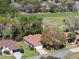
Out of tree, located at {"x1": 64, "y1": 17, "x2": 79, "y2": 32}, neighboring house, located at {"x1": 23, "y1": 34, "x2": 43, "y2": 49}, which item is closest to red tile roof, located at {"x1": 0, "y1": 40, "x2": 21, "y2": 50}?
neighboring house, located at {"x1": 23, "y1": 34, "x2": 43, "y2": 49}

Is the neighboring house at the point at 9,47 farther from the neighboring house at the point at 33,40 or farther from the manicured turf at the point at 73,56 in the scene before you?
the manicured turf at the point at 73,56

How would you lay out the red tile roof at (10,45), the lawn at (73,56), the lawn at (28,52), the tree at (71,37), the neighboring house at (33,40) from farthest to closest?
the tree at (71,37) < the neighboring house at (33,40) < the red tile roof at (10,45) < the lawn at (28,52) < the lawn at (73,56)

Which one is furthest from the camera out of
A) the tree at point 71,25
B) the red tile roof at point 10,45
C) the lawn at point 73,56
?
the tree at point 71,25

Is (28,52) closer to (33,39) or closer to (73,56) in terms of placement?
(33,39)

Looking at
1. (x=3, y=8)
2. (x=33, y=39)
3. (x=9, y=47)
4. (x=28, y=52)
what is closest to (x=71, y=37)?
(x=33, y=39)

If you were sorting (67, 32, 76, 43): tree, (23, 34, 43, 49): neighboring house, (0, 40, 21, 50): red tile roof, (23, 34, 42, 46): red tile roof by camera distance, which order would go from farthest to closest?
1. (67, 32, 76, 43): tree
2. (23, 34, 42, 46): red tile roof
3. (23, 34, 43, 49): neighboring house
4. (0, 40, 21, 50): red tile roof

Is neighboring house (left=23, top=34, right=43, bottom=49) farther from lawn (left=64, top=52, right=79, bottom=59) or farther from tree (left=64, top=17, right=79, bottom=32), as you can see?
tree (left=64, top=17, right=79, bottom=32)

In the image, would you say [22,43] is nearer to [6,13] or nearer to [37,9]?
[6,13]

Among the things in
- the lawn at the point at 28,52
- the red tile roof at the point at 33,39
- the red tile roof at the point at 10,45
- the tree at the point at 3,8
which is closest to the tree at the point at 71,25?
the red tile roof at the point at 33,39
